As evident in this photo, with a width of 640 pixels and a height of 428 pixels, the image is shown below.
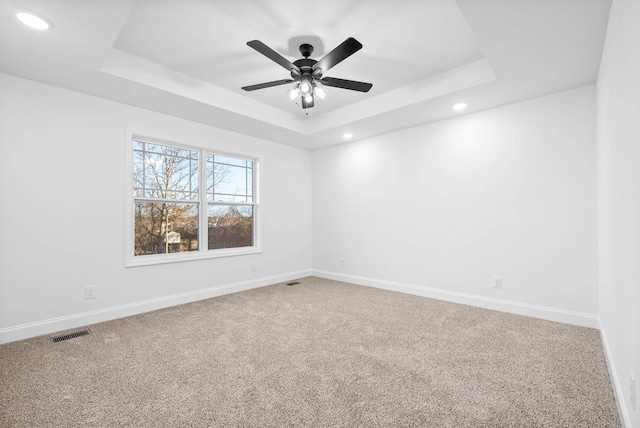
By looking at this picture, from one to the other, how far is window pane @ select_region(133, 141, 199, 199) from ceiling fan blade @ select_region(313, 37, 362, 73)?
93.1 inches

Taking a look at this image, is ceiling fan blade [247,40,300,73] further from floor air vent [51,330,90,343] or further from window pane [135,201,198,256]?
floor air vent [51,330,90,343]

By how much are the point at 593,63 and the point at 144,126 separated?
178 inches

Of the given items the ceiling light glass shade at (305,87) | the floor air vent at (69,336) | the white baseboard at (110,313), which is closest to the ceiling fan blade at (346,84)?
the ceiling light glass shade at (305,87)

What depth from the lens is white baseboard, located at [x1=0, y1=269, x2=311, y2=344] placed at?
270 cm

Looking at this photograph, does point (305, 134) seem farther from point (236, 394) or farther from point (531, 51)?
point (236, 394)

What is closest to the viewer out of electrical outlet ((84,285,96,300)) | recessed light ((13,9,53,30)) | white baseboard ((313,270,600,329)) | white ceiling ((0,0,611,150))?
recessed light ((13,9,53,30))

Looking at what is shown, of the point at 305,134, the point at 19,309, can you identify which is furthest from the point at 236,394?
the point at 305,134

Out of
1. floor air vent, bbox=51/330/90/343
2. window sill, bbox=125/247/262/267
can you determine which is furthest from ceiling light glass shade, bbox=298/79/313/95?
floor air vent, bbox=51/330/90/343

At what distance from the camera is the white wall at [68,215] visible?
271cm

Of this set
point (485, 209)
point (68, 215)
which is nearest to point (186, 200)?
point (68, 215)

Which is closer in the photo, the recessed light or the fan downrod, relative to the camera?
the recessed light

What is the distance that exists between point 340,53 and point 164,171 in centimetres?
277

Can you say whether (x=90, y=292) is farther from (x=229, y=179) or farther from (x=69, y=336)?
(x=229, y=179)

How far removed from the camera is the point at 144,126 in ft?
11.6
